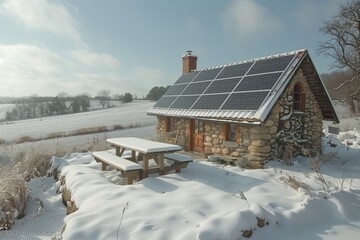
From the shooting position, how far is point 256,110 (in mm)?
8586

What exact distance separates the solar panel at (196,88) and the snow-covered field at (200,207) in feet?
15.8

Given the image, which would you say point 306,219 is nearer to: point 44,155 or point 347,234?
point 347,234

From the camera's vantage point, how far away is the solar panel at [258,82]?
9.17 metres

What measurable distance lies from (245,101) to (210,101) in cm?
185

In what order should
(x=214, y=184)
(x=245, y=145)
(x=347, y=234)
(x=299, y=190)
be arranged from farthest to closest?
(x=245, y=145)
(x=214, y=184)
(x=299, y=190)
(x=347, y=234)

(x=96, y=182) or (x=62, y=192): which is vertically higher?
(x=96, y=182)

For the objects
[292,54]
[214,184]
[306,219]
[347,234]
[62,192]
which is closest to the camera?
[347,234]

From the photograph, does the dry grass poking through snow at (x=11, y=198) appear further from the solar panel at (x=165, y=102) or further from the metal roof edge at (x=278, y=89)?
the solar panel at (x=165, y=102)

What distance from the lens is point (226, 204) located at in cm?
533

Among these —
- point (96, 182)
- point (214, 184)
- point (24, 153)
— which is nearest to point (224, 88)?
point (214, 184)

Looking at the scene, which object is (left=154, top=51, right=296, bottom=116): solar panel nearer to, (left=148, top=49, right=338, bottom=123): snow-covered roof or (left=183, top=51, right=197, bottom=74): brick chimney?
(left=148, top=49, right=338, bottom=123): snow-covered roof

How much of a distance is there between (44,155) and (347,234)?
10.2 meters

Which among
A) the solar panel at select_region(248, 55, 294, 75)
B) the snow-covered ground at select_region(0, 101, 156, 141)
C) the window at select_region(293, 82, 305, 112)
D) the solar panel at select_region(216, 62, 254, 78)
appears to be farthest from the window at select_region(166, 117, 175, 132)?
the snow-covered ground at select_region(0, 101, 156, 141)

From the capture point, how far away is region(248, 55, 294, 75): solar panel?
9529mm
